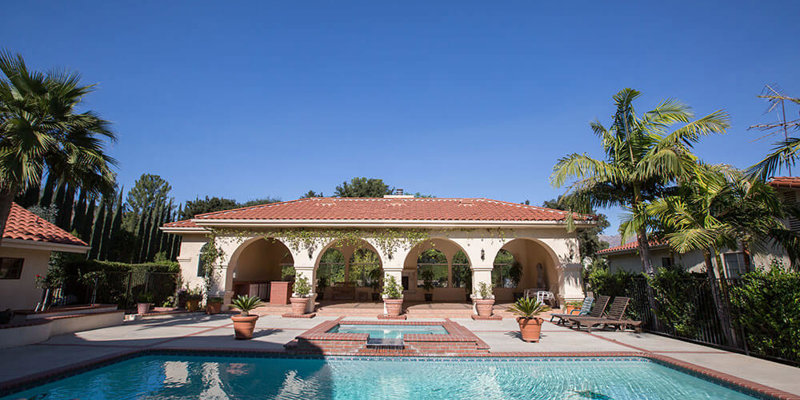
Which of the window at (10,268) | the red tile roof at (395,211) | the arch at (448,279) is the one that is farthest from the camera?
the arch at (448,279)

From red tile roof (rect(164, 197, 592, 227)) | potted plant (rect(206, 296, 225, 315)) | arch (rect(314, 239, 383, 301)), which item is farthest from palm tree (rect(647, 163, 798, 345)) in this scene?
potted plant (rect(206, 296, 225, 315))

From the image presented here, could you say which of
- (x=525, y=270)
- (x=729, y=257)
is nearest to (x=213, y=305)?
(x=525, y=270)

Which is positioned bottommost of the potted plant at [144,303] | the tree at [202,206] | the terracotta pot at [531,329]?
the terracotta pot at [531,329]

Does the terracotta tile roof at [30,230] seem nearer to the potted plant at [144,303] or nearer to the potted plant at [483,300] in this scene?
the potted plant at [144,303]

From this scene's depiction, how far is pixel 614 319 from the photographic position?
11.5 meters

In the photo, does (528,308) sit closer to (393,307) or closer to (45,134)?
(393,307)

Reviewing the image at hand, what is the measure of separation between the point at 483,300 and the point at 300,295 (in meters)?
7.42

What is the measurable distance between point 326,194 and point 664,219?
40.3m

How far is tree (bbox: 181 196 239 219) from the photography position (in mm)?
38938

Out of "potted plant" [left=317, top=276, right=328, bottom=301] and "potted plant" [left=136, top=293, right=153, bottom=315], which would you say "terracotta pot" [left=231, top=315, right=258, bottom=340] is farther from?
"potted plant" [left=317, top=276, right=328, bottom=301]

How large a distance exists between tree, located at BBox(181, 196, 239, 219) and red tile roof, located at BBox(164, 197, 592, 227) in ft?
79.6

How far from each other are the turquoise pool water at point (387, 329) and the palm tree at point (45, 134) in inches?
319

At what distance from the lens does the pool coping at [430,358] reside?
5.90m

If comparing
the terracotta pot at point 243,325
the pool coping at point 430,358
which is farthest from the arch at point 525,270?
the terracotta pot at point 243,325
